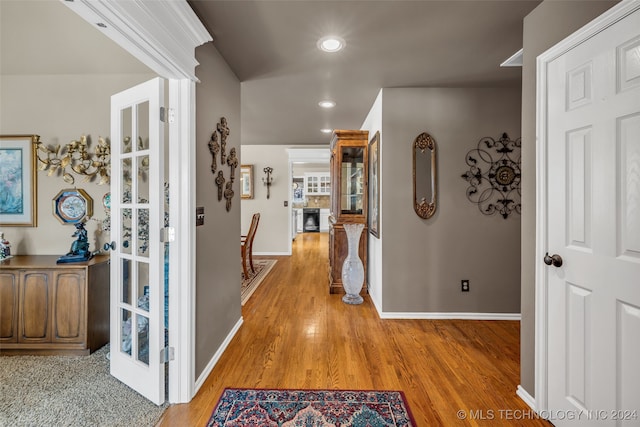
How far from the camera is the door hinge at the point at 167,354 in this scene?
5.96 ft

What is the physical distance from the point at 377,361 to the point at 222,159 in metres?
1.97

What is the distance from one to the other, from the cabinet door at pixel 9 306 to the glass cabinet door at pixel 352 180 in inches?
128

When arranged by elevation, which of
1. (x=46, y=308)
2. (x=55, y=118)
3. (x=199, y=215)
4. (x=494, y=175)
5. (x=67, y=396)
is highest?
(x=55, y=118)

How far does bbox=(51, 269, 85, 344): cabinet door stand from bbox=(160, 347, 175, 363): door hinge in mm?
1063

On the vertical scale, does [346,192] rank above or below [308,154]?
below

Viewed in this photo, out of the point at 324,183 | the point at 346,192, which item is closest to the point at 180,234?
the point at 346,192

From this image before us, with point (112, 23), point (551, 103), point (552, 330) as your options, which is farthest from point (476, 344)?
point (112, 23)

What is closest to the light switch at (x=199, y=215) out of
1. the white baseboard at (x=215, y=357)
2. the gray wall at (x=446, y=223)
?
the white baseboard at (x=215, y=357)

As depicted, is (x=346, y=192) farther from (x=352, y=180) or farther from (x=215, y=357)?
(x=215, y=357)

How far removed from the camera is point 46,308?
2.38 meters

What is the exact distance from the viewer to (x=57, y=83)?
280 centimetres

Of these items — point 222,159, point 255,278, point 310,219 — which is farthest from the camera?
point 310,219

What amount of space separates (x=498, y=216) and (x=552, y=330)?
67.4 inches

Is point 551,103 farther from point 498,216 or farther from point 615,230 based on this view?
point 498,216
